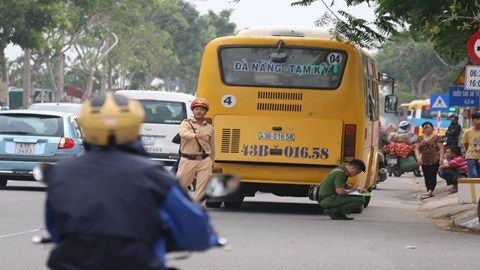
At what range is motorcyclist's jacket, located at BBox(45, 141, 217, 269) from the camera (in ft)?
14.9

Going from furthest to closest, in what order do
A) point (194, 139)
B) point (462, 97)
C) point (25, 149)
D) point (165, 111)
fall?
point (462, 97) → point (165, 111) → point (25, 149) → point (194, 139)

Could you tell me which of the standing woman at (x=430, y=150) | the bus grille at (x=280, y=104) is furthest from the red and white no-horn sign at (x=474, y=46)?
the standing woman at (x=430, y=150)

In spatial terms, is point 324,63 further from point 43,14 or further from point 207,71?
point 43,14

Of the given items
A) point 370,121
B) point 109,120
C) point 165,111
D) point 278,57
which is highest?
point 278,57

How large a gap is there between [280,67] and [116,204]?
14214mm

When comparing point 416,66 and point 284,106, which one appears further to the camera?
point 416,66

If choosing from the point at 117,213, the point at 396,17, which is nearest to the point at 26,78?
the point at 396,17

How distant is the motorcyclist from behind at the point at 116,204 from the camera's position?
4.53 m

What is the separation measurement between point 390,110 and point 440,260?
10563 millimetres

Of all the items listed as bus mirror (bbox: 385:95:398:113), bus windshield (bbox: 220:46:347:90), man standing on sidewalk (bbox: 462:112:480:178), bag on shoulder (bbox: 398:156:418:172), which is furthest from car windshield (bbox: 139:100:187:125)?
bag on shoulder (bbox: 398:156:418:172)

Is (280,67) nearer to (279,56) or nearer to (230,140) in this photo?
(279,56)

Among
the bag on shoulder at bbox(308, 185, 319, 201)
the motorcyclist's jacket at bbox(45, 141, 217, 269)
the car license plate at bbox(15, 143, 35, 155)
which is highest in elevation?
the motorcyclist's jacket at bbox(45, 141, 217, 269)

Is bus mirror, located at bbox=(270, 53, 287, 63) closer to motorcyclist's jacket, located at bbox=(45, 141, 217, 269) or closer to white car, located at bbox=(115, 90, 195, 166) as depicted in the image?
white car, located at bbox=(115, 90, 195, 166)

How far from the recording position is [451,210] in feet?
66.5
